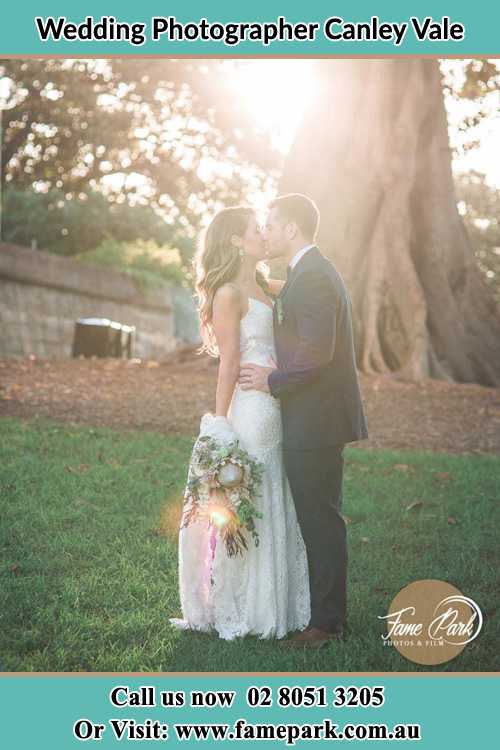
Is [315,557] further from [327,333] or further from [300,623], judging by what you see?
[327,333]

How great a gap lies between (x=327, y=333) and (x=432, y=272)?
401 inches

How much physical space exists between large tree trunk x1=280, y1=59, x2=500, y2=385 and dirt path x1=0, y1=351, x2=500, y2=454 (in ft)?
3.39

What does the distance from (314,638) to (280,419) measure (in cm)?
109

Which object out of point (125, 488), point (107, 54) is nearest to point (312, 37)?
Answer: point (107, 54)

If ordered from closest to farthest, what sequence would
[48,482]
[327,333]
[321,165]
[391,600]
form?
[327,333], [391,600], [48,482], [321,165]

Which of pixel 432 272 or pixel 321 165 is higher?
pixel 321 165

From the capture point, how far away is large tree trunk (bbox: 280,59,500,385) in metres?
13.6

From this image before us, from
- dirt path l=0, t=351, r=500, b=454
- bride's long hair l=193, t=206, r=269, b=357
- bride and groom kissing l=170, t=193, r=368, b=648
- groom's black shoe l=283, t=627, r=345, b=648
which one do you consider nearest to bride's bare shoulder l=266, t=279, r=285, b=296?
bride and groom kissing l=170, t=193, r=368, b=648

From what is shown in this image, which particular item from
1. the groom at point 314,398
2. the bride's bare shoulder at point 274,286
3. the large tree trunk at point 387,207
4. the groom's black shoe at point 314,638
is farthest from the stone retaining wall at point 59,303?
the groom's black shoe at point 314,638

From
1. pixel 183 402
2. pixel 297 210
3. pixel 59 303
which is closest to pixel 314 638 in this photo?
pixel 297 210

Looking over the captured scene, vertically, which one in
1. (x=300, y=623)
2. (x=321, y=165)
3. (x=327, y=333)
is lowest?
(x=300, y=623)

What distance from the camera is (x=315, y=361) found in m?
4.24

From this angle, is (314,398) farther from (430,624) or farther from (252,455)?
(430,624)

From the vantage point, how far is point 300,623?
15.3ft
